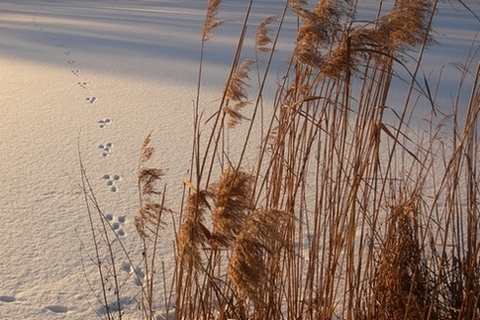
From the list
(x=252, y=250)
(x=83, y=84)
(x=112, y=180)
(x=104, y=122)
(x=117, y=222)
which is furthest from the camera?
(x=83, y=84)

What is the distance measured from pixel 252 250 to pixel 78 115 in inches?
90.8

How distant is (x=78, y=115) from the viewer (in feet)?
9.14

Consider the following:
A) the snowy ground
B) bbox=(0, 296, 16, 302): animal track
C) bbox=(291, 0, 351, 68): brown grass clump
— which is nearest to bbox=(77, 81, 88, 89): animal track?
the snowy ground

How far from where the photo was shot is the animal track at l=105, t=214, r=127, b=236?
169cm

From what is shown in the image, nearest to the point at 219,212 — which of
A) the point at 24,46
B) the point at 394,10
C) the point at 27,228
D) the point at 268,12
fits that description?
the point at 394,10

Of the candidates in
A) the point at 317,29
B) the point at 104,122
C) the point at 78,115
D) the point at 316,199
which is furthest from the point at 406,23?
the point at 78,115

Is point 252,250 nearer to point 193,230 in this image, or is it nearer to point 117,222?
point 193,230

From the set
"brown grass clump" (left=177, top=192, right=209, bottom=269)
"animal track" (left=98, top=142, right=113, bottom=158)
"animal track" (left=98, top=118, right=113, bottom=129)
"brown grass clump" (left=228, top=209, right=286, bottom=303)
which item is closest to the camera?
"brown grass clump" (left=228, top=209, right=286, bottom=303)

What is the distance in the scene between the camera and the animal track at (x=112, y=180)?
203cm

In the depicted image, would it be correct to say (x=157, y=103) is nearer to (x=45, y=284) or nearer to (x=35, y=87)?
(x=35, y=87)

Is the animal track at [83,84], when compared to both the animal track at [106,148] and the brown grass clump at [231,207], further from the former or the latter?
the brown grass clump at [231,207]

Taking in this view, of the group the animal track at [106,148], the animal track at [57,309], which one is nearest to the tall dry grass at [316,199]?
the animal track at [57,309]

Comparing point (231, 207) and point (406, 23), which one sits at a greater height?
point (406, 23)

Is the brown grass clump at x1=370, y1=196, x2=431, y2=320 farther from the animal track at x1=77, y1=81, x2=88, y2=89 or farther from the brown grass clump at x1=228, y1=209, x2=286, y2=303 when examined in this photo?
the animal track at x1=77, y1=81, x2=88, y2=89
